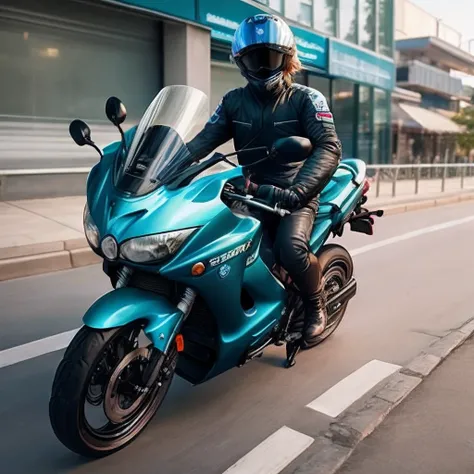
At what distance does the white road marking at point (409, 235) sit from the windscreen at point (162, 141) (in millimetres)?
5036

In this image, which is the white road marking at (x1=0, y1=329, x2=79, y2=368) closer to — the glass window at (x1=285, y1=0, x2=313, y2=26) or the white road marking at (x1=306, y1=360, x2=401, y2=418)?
the white road marking at (x1=306, y1=360, x2=401, y2=418)

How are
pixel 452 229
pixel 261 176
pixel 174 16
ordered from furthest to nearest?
pixel 174 16 < pixel 452 229 < pixel 261 176

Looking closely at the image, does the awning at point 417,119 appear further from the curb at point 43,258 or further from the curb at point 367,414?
the curb at point 367,414

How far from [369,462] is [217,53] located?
14.5 metres

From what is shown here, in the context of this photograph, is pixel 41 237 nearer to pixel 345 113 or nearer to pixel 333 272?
pixel 333 272

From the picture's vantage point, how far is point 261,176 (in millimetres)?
3561

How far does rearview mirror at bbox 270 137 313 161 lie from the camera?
2.72 meters

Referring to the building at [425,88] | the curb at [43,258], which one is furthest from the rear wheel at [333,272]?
the building at [425,88]

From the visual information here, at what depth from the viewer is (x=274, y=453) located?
2768 millimetres

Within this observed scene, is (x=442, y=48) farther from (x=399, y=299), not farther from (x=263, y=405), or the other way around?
(x=263, y=405)

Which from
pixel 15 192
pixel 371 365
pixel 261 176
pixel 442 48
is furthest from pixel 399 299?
Answer: pixel 442 48

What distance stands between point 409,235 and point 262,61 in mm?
7226

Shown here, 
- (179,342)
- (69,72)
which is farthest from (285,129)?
(69,72)

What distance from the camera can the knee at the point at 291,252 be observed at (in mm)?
3215
